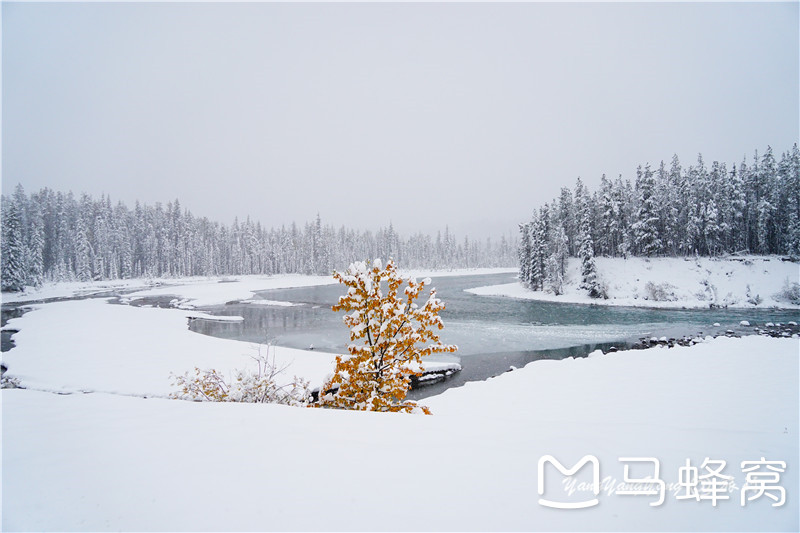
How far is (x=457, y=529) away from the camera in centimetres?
342

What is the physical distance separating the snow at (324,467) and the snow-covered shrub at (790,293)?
144ft

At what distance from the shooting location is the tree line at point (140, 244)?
52153 millimetres

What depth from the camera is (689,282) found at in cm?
4400

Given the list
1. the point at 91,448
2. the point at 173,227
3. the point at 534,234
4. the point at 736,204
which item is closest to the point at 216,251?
the point at 173,227

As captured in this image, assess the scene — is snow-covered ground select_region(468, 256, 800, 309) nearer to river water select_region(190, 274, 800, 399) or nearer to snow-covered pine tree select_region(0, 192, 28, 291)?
river water select_region(190, 274, 800, 399)

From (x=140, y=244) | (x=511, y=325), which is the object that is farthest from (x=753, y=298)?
(x=140, y=244)

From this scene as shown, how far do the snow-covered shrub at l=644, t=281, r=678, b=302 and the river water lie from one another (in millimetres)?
5317

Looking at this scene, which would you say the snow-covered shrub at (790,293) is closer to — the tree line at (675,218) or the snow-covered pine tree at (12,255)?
the tree line at (675,218)

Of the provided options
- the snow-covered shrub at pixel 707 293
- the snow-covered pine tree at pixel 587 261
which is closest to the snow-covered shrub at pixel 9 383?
the snow-covered pine tree at pixel 587 261

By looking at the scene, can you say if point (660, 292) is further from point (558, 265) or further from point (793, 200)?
point (793, 200)

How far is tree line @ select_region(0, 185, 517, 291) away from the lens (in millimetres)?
52153

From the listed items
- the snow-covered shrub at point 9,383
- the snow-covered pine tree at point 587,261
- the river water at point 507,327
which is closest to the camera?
the snow-covered shrub at point 9,383

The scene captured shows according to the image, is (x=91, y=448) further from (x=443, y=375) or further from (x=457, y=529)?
(x=443, y=375)

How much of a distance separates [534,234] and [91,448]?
5586 cm
